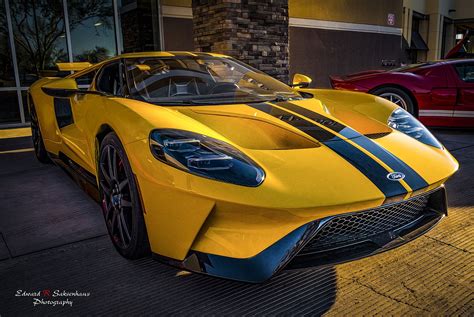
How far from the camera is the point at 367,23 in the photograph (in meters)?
12.2

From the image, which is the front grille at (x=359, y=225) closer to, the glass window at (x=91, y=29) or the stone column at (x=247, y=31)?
the stone column at (x=247, y=31)

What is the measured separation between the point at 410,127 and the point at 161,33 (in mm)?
6705

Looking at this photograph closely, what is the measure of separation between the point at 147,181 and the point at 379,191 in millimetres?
1002

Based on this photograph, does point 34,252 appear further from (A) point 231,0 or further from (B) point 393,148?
(A) point 231,0

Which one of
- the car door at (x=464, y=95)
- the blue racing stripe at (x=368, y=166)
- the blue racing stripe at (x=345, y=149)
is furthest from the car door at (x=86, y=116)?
the car door at (x=464, y=95)

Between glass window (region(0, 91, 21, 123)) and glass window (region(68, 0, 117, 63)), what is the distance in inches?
53.8

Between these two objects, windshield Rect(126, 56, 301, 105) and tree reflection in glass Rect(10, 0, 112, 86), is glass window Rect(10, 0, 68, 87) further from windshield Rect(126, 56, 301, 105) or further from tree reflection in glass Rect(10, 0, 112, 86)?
windshield Rect(126, 56, 301, 105)

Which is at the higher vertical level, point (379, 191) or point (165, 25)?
point (165, 25)

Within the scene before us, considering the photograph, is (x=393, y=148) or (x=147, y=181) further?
(x=393, y=148)

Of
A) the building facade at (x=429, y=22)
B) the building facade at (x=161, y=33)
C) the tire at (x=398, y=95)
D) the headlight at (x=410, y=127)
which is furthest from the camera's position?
the building facade at (x=429, y=22)

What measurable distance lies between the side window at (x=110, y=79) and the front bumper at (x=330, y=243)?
146cm

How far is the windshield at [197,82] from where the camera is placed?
2.54m

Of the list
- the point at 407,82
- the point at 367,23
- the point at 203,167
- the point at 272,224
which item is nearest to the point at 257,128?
the point at 203,167

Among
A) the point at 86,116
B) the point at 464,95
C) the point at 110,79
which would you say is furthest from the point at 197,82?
the point at 464,95
